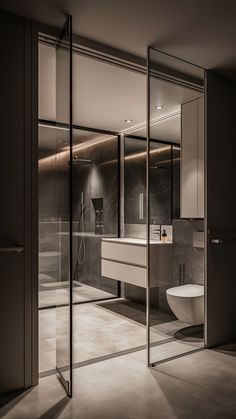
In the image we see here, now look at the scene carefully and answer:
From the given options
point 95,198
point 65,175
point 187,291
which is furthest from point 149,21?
point 95,198

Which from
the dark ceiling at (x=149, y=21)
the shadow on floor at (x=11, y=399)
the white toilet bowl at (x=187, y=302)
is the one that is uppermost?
the dark ceiling at (x=149, y=21)

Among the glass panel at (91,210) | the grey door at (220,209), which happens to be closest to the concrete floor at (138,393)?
the grey door at (220,209)

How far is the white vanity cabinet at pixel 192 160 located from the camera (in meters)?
3.29

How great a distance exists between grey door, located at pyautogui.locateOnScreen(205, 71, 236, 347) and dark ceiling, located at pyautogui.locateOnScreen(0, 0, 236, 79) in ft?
1.62

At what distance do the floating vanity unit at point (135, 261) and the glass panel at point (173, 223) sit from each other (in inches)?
0.4

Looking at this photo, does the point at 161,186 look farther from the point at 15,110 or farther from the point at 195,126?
the point at 15,110

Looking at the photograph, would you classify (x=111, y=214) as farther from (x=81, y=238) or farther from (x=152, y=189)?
(x=152, y=189)

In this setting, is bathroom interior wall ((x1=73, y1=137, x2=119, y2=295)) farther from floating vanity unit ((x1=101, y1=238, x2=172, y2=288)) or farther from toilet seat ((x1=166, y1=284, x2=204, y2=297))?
toilet seat ((x1=166, y1=284, x2=204, y2=297))

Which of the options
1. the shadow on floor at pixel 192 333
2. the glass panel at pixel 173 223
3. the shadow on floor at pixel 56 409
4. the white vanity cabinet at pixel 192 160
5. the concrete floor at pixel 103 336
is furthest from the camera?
the white vanity cabinet at pixel 192 160

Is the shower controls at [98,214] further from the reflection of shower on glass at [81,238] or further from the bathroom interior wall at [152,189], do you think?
the bathroom interior wall at [152,189]

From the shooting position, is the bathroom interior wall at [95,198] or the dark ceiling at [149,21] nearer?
the dark ceiling at [149,21]

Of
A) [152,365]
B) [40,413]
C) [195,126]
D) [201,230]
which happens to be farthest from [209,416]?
[195,126]

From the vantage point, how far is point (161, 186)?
353 cm

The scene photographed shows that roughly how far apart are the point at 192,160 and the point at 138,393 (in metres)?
2.08
